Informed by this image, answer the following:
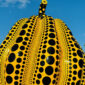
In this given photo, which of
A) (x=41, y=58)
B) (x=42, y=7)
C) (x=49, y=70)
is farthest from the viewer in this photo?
(x=42, y=7)

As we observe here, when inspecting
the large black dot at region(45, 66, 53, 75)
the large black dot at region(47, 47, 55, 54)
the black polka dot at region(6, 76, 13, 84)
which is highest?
the large black dot at region(47, 47, 55, 54)

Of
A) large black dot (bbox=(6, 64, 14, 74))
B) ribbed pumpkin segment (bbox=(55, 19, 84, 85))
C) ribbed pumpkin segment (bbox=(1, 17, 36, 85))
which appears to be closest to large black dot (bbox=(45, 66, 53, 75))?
ribbed pumpkin segment (bbox=(55, 19, 84, 85))

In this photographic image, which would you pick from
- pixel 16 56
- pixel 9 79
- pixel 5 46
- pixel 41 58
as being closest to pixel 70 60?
pixel 41 58

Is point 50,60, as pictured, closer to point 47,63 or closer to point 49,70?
point 47,63

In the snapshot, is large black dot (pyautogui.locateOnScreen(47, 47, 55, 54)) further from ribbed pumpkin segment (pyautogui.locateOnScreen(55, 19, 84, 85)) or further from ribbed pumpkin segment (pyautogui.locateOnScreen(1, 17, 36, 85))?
ribbed pumpkin segment (pyautogui.locateOnScreen(1, 17, 36, 85))

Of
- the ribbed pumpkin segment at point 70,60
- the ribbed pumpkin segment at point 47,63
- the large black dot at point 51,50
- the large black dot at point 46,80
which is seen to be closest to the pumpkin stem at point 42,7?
the ribbed pumpkin segment at point 70,60

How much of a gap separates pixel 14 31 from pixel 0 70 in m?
1.25

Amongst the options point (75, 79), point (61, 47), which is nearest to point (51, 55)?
point (61, 47)

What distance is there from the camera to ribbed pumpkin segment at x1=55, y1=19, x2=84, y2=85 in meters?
6.45

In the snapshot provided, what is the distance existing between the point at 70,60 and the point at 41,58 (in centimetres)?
80

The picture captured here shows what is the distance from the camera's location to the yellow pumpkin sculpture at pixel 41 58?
6305 mm

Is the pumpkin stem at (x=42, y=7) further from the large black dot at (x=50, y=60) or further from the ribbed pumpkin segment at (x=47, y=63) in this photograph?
the large black dot at (x=50, y=60)

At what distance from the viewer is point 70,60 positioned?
21.5ft

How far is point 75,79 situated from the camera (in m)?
6.53
